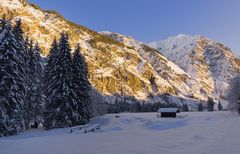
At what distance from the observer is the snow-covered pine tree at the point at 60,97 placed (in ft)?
161

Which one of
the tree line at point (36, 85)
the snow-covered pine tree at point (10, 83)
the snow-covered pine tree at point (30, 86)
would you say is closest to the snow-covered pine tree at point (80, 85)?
the tree line at point (36, 85)

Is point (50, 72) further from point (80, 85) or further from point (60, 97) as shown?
point (60, 97)

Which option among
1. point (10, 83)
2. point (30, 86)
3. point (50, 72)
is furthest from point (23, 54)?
point (30, 86)

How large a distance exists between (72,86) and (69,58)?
5.05 metres

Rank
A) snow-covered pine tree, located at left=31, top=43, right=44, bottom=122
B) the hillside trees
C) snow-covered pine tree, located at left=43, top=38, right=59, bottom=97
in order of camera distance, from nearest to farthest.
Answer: the hillside trees
snow-covered pine tree, located at left=43, top=38, right=59, bottom=97
snow-covered pine tree, located at left=31, top=43, right=44, bottom=122

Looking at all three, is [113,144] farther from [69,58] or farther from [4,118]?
[69,58]

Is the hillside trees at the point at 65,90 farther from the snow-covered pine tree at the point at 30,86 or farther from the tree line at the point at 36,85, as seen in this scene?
the snow-covered pine tree at the point at 30,86

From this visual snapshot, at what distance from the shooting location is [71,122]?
49000mm

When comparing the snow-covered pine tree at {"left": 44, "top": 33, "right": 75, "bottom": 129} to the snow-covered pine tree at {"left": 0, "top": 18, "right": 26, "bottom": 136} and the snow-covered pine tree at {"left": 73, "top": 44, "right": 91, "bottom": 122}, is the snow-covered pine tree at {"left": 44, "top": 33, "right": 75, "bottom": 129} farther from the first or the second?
the snow-covered pine tree at {"left": 0, "top": 18, "right": 26, "bottom": 136}

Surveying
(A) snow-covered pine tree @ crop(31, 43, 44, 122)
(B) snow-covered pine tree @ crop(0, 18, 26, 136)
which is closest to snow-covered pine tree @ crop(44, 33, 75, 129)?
(A) snow-covered pine tree @ crop(31, 43, 44, 122)

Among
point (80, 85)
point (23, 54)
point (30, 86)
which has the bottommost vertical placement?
point (80, 85)

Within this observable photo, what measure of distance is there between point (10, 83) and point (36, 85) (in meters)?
18.5

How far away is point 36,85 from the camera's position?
58.0 meters

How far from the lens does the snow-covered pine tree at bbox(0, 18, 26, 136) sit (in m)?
37.9
